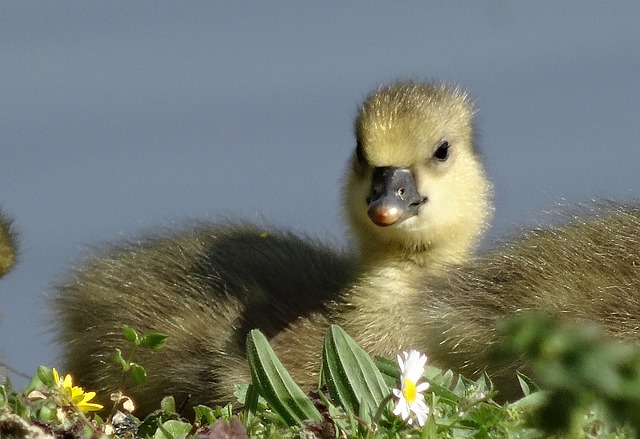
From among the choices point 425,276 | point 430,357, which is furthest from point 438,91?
point 430,357

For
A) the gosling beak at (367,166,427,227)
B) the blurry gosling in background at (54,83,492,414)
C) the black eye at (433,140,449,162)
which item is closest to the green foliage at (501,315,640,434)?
the blurry gosling in background at (54,83,492,414)

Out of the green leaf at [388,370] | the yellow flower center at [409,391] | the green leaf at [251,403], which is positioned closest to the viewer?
the yellow flower center at [409,391]

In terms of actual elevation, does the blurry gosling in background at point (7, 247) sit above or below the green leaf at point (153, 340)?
below

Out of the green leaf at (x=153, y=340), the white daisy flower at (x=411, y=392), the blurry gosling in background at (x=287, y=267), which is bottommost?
the blurry gosling in background at (x=287, y=267)

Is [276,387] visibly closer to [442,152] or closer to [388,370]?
[388,370]

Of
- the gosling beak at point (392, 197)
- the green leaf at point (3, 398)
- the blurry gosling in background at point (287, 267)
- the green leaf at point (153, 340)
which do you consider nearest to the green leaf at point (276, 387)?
the green leaf at point (153, 340)

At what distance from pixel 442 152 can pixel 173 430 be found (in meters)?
1.73

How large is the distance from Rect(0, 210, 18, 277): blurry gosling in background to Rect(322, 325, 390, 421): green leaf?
1732 millimetres

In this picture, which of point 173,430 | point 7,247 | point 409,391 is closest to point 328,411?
point 409,391

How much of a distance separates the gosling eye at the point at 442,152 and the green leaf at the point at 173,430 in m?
1.65

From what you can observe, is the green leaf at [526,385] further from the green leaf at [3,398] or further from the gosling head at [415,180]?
the gosling head at [415,180]

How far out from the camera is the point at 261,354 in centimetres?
194

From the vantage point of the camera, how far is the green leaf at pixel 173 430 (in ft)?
5.86

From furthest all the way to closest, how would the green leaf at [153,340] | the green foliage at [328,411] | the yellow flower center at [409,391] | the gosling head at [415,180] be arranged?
the gosling head at [415,180] < the green leaf at [153,340] < the yellow flower center at [409,391] < the green foliage at [328,411]
